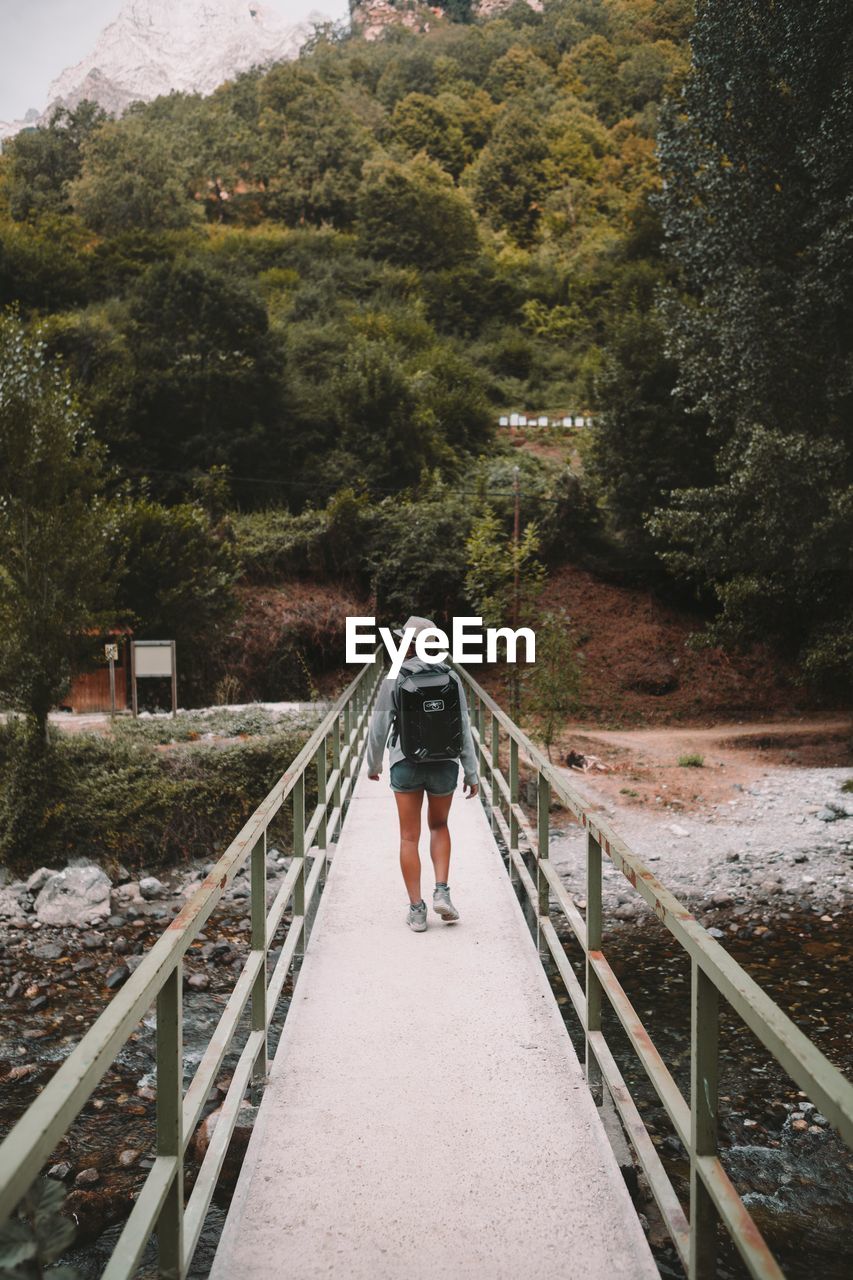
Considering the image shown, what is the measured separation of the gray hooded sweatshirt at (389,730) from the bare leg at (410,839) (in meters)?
0.24

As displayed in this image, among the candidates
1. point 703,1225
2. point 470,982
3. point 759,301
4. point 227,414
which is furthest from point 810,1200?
point 227,414

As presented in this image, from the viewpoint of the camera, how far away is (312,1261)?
2.58 m

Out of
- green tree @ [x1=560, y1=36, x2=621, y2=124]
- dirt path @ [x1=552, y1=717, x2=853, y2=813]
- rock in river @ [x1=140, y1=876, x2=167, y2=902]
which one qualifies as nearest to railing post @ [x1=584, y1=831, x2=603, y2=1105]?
rock in river @ [x1=140, y1=876, x2=167, y2=902]

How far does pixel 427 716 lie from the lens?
540 cm

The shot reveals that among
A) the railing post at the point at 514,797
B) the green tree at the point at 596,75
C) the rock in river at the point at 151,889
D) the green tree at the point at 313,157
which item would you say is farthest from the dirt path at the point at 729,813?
the green tree at the point at 596,75

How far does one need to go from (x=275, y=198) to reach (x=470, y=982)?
65362 millimetres

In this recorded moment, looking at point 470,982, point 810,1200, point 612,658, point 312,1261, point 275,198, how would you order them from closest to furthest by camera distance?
point 312,1261, point 470,982, point 810,1200, point 612,658, point 275,198

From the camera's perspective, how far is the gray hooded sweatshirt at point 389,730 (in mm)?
5539

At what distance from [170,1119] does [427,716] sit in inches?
129

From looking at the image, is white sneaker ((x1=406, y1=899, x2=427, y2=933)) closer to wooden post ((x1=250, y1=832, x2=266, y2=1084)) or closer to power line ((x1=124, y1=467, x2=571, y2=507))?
wooden post ((x1=250, y1=832, x2=266, y2=1084))

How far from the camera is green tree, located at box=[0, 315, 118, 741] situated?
14906 mm

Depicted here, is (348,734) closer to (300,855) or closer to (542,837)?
(300,855)

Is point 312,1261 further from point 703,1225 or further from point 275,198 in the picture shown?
point 275,198

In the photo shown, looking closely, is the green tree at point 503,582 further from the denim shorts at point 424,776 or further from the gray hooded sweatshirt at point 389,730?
the denim shorts at point 424,776
